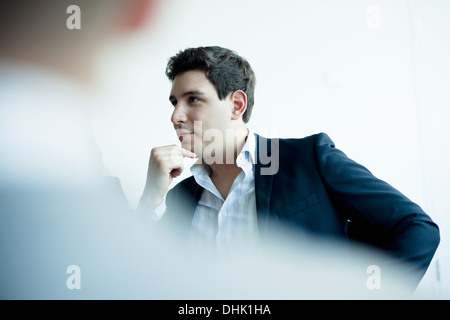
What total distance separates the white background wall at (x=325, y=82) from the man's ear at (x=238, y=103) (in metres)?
0.09

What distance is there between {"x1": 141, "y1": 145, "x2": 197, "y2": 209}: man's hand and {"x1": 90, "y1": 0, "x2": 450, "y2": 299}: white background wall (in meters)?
0.15

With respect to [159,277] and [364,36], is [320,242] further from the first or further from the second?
[364,36]

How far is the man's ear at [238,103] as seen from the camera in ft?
4.01

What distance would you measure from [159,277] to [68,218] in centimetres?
36

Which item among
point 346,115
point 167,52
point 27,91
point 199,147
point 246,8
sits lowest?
point 199,147

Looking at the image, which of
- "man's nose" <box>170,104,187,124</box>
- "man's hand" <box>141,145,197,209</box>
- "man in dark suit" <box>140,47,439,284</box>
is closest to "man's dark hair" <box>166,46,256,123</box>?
"man in dark suit" <box>140,47,439,284</box>

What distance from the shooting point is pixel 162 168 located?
108 centimetres

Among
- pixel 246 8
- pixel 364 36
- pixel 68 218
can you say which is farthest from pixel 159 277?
pixel 364 36

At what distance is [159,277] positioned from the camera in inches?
43.1

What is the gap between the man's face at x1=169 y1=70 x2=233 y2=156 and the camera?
1154 mm

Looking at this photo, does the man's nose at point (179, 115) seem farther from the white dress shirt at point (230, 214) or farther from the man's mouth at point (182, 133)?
the white dress shirt at point (230, 214)

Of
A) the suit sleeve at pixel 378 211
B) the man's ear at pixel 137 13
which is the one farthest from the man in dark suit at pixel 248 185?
the man's ear at pixel 137 13
